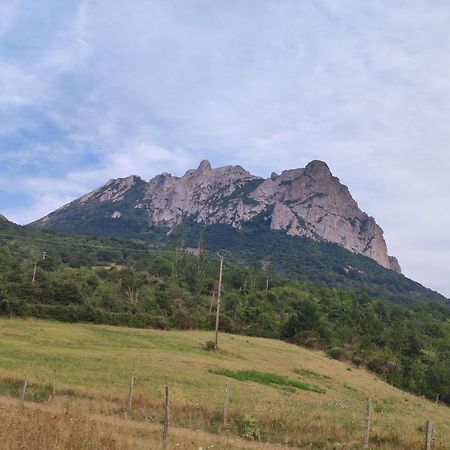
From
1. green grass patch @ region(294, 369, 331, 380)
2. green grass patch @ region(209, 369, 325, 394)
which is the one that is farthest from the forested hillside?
green grass patch @ region(209, 369, 325, 394)

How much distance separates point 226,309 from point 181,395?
65.3 meters

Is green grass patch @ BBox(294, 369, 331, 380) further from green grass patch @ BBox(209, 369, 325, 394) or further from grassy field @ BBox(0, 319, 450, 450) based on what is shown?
green grass patch @ BBox(209, 369, 325, 394)

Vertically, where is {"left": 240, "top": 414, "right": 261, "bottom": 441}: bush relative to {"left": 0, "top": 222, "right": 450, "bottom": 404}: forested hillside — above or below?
below

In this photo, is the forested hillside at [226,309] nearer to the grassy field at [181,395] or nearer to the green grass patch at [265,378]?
the grassy field at [181,395]

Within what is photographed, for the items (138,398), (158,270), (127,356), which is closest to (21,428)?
(138,398)

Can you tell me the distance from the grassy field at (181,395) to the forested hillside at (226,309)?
228 inches

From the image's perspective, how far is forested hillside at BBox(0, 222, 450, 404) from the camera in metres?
66.9

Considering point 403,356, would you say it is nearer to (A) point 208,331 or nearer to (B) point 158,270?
(A) point 208,331

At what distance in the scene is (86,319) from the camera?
212ft

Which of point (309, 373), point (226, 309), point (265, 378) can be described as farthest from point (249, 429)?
point (226, 309)

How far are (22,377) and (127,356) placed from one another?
56.9 feet

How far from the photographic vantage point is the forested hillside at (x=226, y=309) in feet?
220

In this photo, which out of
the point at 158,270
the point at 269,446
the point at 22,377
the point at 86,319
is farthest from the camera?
the point at 158,270

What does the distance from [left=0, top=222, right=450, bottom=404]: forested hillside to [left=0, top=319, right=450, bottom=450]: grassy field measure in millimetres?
5804
